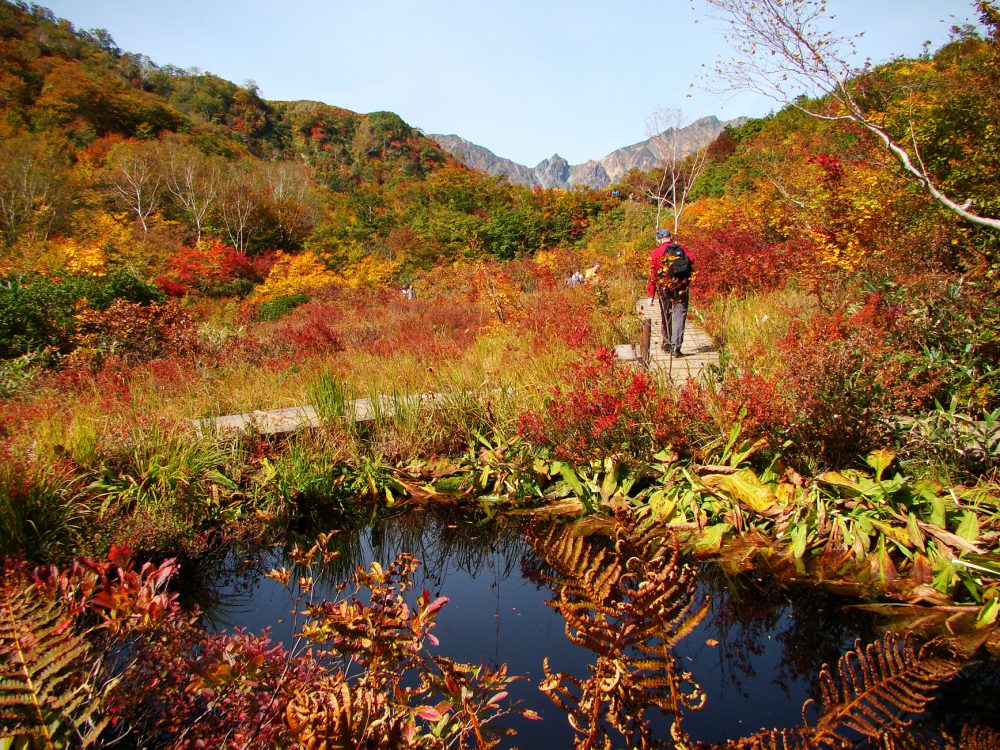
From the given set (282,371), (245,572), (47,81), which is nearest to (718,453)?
(245,572)

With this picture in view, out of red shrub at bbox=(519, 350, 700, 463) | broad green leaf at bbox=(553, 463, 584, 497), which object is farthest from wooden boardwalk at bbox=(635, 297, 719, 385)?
broad green leaf at bbox=(553, 463, 584, 497)

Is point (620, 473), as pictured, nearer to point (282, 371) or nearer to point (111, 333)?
point (282, 371)

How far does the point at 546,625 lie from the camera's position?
2.98 metres

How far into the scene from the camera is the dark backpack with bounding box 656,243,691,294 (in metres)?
6.61

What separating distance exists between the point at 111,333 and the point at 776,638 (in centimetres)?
929

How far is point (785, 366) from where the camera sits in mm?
4227

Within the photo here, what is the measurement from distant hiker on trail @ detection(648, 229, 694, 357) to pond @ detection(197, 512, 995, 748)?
371cm

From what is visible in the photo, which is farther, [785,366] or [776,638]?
[785,366]

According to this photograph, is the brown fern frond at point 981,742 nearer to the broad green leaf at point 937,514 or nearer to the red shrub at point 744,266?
the broad green leaf at point 937,514

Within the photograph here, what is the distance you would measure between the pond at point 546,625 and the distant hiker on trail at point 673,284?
12.2ft

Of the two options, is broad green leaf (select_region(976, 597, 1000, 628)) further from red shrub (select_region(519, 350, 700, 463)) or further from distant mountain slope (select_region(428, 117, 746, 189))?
distant mountain slope (select_region(428, 117, 746, 189))

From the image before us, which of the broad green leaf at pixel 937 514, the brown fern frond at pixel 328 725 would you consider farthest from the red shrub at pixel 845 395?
the brown fern frond at pixel 328 725

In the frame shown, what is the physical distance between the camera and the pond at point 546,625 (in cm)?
234

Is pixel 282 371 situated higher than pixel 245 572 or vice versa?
pixel 282 371
